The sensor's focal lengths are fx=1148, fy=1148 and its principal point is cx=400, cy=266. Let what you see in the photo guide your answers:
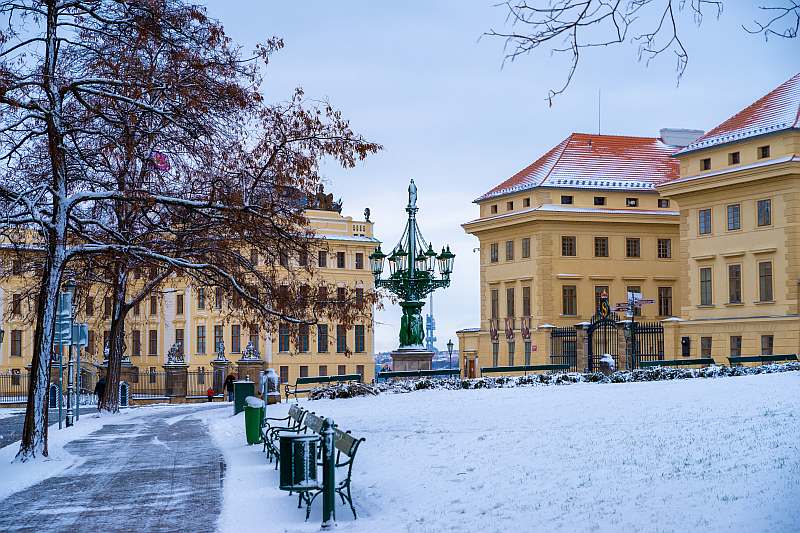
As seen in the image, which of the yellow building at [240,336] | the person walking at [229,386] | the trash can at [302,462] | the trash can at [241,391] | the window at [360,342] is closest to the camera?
the trash can at [302,462]

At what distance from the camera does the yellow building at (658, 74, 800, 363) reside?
190ft

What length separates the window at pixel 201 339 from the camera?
88.8m

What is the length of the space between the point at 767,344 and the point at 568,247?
2047 cm

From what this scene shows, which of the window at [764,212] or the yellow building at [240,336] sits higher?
the window at [764,212]

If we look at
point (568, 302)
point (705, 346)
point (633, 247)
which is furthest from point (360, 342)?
point (705, 346)

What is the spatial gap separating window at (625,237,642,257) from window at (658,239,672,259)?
1.45 m

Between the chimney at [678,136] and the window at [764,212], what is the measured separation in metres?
23.3

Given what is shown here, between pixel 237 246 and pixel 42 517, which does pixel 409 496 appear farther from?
pixel 237 246

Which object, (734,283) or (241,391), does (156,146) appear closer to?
(241,391)

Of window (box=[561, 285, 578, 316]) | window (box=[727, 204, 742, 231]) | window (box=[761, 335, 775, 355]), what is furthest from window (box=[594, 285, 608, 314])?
window (box=[761, 335, 775, 355])

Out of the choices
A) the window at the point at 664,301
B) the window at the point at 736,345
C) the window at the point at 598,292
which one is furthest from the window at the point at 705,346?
the window at the point at 598,292

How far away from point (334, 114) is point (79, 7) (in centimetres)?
547

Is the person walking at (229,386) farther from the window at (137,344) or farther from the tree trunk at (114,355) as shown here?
the window at (137,344)

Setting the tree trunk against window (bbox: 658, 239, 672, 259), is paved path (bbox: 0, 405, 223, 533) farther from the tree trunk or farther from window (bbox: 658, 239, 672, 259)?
window (bbox: 658, 239, 672, 259)
